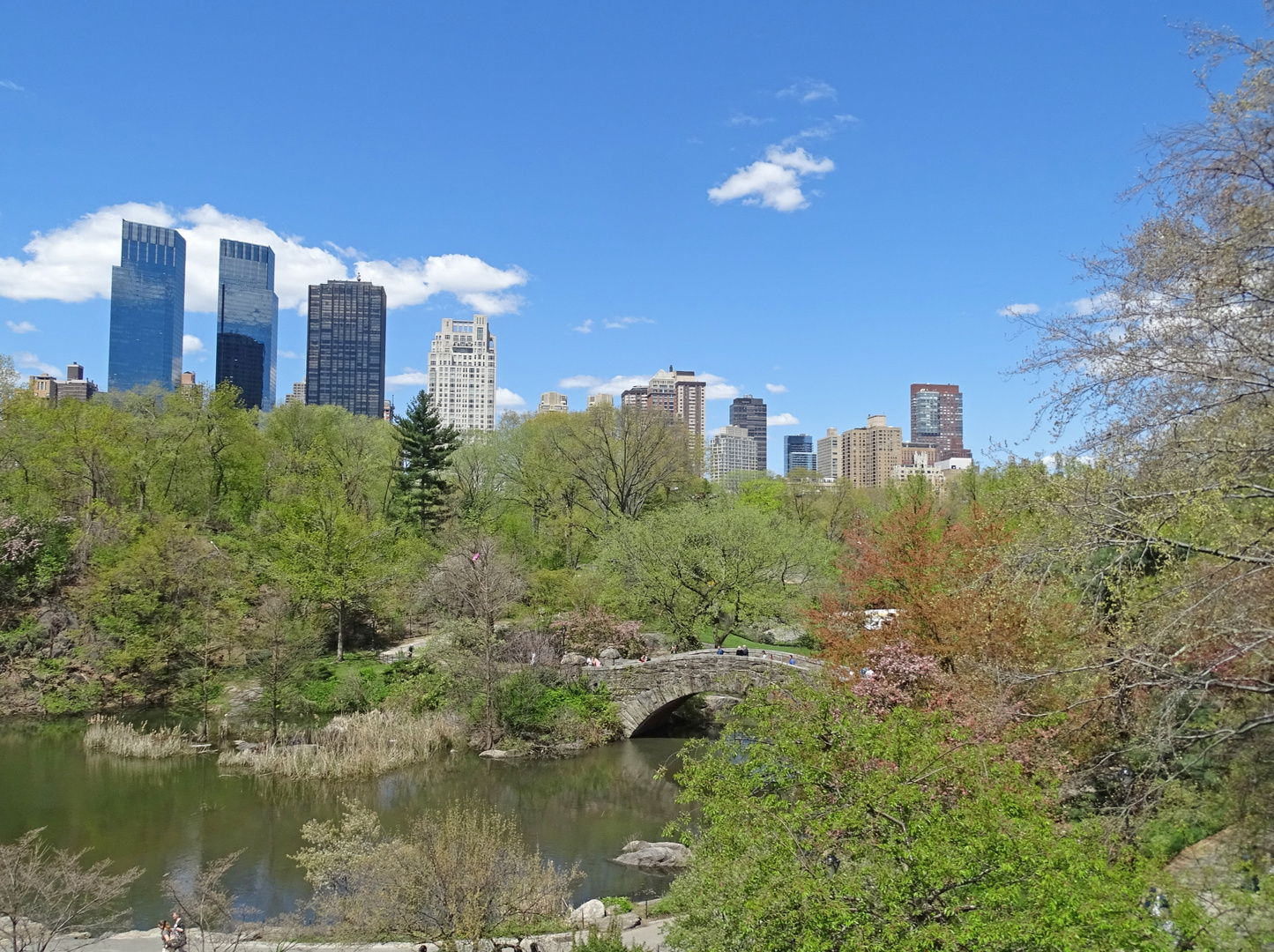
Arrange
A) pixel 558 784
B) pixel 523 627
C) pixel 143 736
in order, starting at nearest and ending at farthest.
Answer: pixel 558 784 < pixel 143 736 < pixel 523 627

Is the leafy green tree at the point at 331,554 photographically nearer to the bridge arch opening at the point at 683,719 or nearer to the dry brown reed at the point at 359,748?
the dry brown reed at the point at 359,748

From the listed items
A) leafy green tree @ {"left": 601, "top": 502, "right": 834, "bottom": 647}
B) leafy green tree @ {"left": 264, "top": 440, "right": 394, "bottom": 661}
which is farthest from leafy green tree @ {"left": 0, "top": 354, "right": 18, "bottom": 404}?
→ leafy green tree @ {"left": 601, "top": 502, "right": 834, "bottom": 647}

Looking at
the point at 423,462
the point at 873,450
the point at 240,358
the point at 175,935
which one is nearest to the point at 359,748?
the point at 175,935

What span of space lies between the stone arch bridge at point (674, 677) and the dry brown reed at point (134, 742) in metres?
10.8

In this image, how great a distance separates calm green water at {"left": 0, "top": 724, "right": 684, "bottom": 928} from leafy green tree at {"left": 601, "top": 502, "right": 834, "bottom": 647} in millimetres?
5542

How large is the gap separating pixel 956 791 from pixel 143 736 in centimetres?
2134

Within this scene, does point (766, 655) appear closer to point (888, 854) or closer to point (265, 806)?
point (265, 806)

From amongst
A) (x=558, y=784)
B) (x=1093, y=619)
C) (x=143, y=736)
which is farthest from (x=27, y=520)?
(x=1093, y=619)

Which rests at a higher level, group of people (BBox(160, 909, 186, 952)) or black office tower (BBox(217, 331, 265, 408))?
black office tower (BBox(217, 331, 265, 408))

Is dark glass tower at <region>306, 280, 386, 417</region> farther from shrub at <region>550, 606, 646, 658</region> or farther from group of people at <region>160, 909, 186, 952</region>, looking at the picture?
group of people at <region>160, 909, 186, 952</region>

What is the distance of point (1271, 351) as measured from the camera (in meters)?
6.89

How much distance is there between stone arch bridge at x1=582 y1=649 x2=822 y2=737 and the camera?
70.1ft

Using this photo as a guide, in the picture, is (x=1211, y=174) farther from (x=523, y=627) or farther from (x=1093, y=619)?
(x=523, y=627)

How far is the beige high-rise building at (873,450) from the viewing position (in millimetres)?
190500
